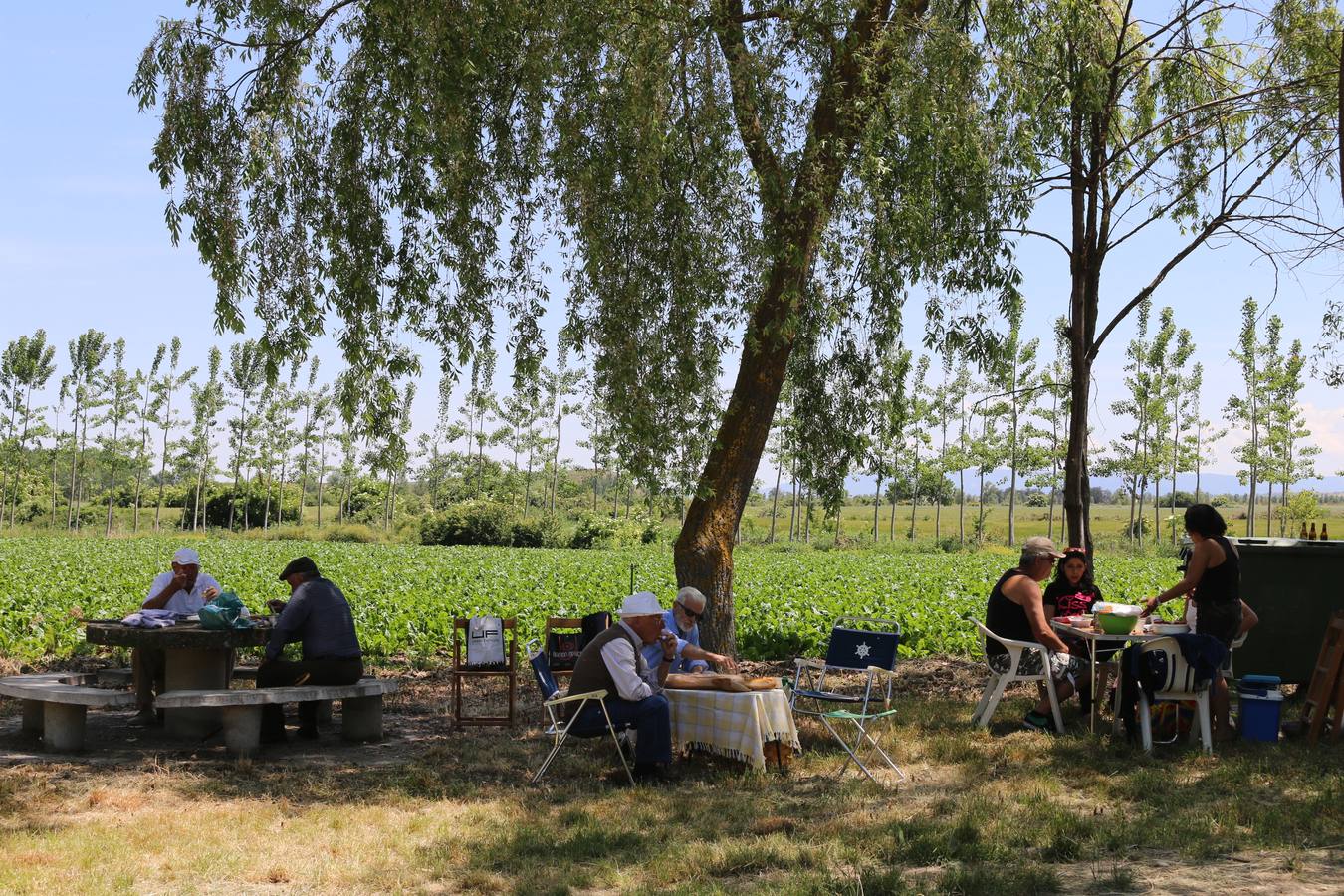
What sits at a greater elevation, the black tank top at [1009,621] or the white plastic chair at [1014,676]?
the black tank top at [1009,621]

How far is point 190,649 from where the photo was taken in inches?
338

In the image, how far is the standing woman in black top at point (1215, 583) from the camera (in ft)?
27.3

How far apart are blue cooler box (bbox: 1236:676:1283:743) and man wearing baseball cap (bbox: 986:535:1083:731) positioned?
1.22 m

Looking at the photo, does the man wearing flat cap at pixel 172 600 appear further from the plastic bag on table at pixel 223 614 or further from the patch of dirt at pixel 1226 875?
the patch of dirt at pixel 1226 875

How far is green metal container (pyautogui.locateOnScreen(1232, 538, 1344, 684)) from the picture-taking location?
1005cm

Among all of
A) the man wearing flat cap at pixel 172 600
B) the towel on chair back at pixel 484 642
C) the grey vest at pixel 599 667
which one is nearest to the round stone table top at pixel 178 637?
the man wearing flat cap at pixel 172 600

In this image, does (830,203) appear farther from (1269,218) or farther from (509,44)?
(1269,218)

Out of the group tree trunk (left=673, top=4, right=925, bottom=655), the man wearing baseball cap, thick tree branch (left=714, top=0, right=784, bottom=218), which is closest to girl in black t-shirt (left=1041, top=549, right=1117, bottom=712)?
the man wearing baseball cap

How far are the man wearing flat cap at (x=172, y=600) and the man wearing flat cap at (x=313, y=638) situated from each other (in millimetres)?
1132

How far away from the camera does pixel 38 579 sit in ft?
59.8

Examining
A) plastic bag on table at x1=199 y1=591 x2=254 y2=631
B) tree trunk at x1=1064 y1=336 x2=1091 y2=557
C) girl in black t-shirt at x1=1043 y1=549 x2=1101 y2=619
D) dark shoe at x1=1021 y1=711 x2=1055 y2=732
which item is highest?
tree trunk at x1=1064 y1=336 x2=1091 y2=557

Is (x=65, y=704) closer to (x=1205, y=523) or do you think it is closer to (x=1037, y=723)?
(x=1037, y=723)

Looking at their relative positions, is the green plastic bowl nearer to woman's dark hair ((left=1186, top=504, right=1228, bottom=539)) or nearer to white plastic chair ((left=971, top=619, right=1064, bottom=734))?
white plastic chair ((left=971, top=619, right=1064, bottom=734))

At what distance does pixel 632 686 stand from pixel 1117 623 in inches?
145
